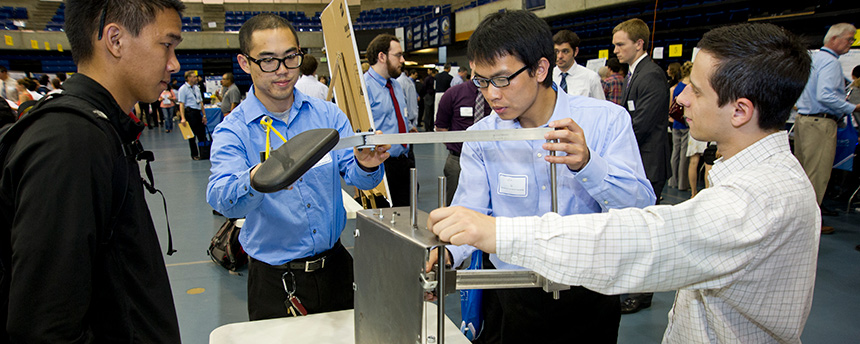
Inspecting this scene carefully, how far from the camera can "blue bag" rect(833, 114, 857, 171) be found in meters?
4.93

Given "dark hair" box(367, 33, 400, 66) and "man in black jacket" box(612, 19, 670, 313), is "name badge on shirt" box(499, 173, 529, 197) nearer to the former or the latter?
"man in black jacket" box(612, 19, 670, 313)

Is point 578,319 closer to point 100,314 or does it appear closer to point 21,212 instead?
point 100,314

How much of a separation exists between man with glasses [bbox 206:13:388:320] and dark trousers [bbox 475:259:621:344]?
2.08 feet

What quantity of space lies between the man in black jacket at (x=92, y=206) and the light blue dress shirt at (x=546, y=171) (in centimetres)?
77

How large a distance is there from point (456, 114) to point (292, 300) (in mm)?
2827

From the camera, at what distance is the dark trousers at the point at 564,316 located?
55.0 inches

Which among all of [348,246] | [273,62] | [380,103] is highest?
[273,62]

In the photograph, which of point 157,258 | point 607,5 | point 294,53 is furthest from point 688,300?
point 607,5

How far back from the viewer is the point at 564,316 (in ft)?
4.62

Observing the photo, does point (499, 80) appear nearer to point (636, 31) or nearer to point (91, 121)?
point (91, 121)

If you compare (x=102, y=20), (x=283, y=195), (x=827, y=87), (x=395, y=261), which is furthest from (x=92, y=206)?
(x=827, y=87)

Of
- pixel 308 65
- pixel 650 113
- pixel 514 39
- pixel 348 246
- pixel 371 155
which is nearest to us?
pixel 514 39

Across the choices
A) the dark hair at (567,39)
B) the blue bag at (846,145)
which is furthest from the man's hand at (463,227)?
the blue bag at (846,145)

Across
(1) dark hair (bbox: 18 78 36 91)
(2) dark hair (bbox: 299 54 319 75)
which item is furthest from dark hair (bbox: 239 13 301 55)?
(1) dark hair (bbox: 18 78 36 91)
